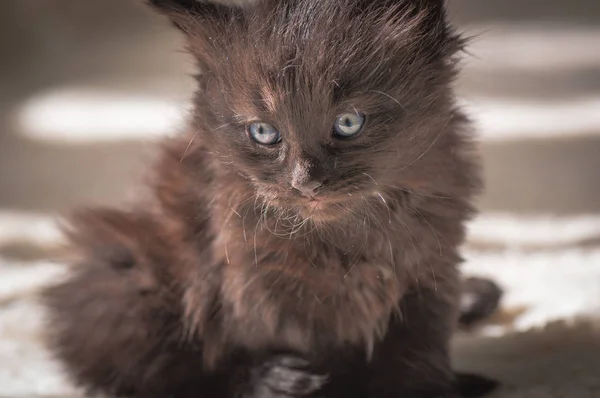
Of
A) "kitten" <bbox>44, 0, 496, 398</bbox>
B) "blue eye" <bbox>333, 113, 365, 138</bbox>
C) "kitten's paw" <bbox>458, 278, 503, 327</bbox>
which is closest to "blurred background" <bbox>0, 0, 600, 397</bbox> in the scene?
"kitten's paw" <bbox>458, 278, 503, 327</bbox>

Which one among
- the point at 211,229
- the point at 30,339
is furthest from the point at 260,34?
the point at 30,339

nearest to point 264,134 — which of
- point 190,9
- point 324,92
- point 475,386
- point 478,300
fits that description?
point 324,92

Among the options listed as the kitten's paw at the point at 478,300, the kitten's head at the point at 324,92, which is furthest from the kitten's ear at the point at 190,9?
the kitten's paw at the point at 478,300

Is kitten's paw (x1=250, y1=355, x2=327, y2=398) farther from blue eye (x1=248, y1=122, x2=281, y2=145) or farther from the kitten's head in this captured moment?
blue eye (x1=248, y1=122, x2=281, y2=145)

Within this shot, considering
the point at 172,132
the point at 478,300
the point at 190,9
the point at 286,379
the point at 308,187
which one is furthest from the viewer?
the point at 478,300

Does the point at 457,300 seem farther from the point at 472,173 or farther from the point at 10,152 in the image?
the point at 10,152

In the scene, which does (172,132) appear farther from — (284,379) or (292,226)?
(284,379)
